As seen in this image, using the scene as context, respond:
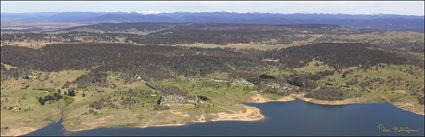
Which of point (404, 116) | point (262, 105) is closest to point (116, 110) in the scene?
point (262, 105)

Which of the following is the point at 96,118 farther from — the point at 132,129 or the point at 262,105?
the point at 262,105
